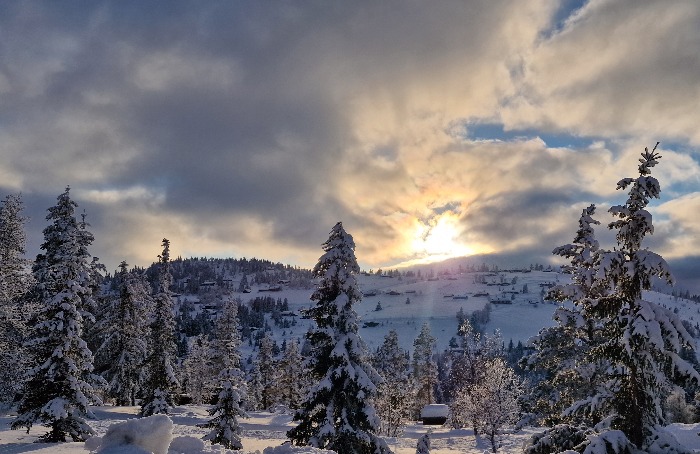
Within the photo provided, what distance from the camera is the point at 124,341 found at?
4641 centimetres

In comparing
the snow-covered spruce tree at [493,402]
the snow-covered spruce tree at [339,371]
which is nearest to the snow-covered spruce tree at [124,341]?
the snow-covered spruce tree at [339,371]

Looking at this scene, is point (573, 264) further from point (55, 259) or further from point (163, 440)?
point (55, 259)

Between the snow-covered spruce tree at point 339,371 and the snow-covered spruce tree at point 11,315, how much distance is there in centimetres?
1466

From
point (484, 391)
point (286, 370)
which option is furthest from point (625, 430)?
point (286, 370)

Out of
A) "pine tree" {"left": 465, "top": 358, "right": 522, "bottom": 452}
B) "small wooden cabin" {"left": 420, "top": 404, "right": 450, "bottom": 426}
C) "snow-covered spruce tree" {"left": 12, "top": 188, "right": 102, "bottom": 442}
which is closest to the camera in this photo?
Result: "snow-covered spruce tree" {"left": 12, "top": 188, "right": 102, "bottom": 442}

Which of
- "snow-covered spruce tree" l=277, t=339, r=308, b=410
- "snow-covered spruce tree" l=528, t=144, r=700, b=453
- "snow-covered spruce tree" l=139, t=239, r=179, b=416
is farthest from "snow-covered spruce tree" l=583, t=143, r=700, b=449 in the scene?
"snow-covered spruce tree" l=277, t=339, r=308, b=410

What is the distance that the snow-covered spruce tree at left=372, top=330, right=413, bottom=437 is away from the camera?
5880cm

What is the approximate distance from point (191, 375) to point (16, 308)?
71.8 metres

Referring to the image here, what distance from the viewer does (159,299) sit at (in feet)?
131

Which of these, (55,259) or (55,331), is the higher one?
(55,259)

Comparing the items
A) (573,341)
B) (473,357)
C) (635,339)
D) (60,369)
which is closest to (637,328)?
(635,339)

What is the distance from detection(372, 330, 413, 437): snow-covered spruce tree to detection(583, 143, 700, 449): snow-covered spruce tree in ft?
127

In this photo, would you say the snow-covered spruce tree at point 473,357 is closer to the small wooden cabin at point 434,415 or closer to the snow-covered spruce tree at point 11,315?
the small wooden cabin at point 434,415

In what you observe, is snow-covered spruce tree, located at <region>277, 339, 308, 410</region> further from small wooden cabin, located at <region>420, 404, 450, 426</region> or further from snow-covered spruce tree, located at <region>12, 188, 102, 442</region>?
snow-covered spruce tree, located at <region>12, 188, 102, 442</region>
